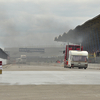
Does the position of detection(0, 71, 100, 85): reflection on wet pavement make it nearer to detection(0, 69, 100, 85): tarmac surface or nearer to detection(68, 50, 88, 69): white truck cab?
detection(0, 69, 100, 85): tarmac surface

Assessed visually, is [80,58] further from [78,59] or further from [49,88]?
[49,88]

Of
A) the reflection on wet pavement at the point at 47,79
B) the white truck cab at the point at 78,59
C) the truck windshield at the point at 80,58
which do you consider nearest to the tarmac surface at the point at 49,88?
the reflection on wet pavement at the point at 47,79

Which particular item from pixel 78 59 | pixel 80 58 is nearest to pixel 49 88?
pixel 78 59

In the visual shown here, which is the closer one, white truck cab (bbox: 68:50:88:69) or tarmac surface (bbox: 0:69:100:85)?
tarmac surface (bbox: 0:69:100:85)

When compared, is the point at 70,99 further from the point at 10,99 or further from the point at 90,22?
the point at 90,22

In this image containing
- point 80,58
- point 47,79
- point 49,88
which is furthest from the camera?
point 80,58

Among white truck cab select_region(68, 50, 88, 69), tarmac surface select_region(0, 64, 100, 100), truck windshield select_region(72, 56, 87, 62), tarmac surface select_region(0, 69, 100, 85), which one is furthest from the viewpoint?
truck windshield select_region(72, 56, 87, 62)

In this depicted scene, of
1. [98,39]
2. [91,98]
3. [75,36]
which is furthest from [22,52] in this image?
[91,98]

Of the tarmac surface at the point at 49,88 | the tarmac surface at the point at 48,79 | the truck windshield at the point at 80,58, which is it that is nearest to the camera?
the tarmac surface at the point at 49,88

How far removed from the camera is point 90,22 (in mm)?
91750

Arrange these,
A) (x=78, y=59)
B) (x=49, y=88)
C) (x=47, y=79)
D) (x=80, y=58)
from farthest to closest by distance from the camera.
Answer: (x=80, y=58) → (x=78, y=59) → (x=47, y=79) → (x=49, y=88)

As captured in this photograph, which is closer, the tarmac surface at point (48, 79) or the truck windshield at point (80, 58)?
the tarmac surface at point (48, 79)

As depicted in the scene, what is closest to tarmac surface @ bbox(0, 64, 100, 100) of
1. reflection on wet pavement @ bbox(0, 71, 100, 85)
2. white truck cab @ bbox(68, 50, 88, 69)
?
reflection on wet pavement @ bbox(0, 71, 100, 85)

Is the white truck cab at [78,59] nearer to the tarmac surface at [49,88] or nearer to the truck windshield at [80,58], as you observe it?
the truck windshield at [80,58]
